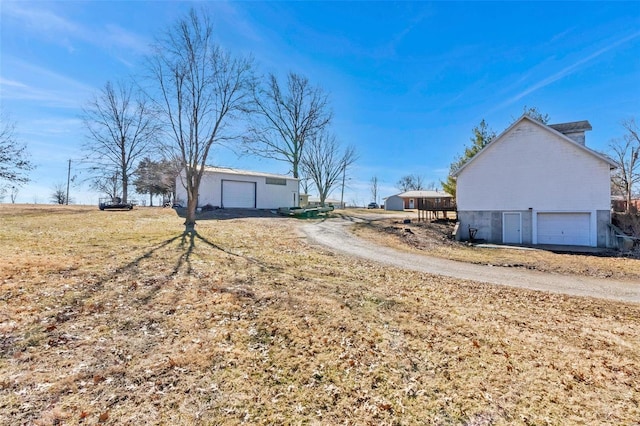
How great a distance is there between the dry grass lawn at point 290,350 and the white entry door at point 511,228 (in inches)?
550

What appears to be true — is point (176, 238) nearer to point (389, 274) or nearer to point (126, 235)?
point (126, 235)

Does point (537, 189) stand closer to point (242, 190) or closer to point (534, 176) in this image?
point (534, 176)

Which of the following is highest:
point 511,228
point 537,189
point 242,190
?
point 242,190

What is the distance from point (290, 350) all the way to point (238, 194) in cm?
2457

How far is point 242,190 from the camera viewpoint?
2805 cm

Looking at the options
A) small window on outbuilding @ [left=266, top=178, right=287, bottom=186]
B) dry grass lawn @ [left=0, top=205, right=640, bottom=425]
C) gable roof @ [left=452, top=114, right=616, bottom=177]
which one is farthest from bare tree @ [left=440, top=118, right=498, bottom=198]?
dry grass lawn @ [left=0, top=205, right=640, bottom=425]

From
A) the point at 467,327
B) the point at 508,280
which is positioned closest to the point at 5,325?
the point at 467,327

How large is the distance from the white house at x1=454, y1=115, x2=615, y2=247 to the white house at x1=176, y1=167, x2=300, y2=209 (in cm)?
1670

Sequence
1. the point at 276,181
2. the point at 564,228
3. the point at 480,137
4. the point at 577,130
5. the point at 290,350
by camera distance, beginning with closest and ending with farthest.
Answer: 1. the point at 290,350
2. the point at 564,228
3. the point at 577,130
4. the point at 480,137
5. the point at 276,181

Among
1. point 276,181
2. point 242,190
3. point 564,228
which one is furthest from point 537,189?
point 242,190

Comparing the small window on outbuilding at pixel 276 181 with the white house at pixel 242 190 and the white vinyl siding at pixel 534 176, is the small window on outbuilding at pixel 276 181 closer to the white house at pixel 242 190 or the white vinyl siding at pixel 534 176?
the white house at pixel 242 190

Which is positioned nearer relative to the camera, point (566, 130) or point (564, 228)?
point (564, 228)

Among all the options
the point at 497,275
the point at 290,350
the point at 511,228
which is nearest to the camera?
the point at 290,350

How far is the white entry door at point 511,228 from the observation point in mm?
20016
